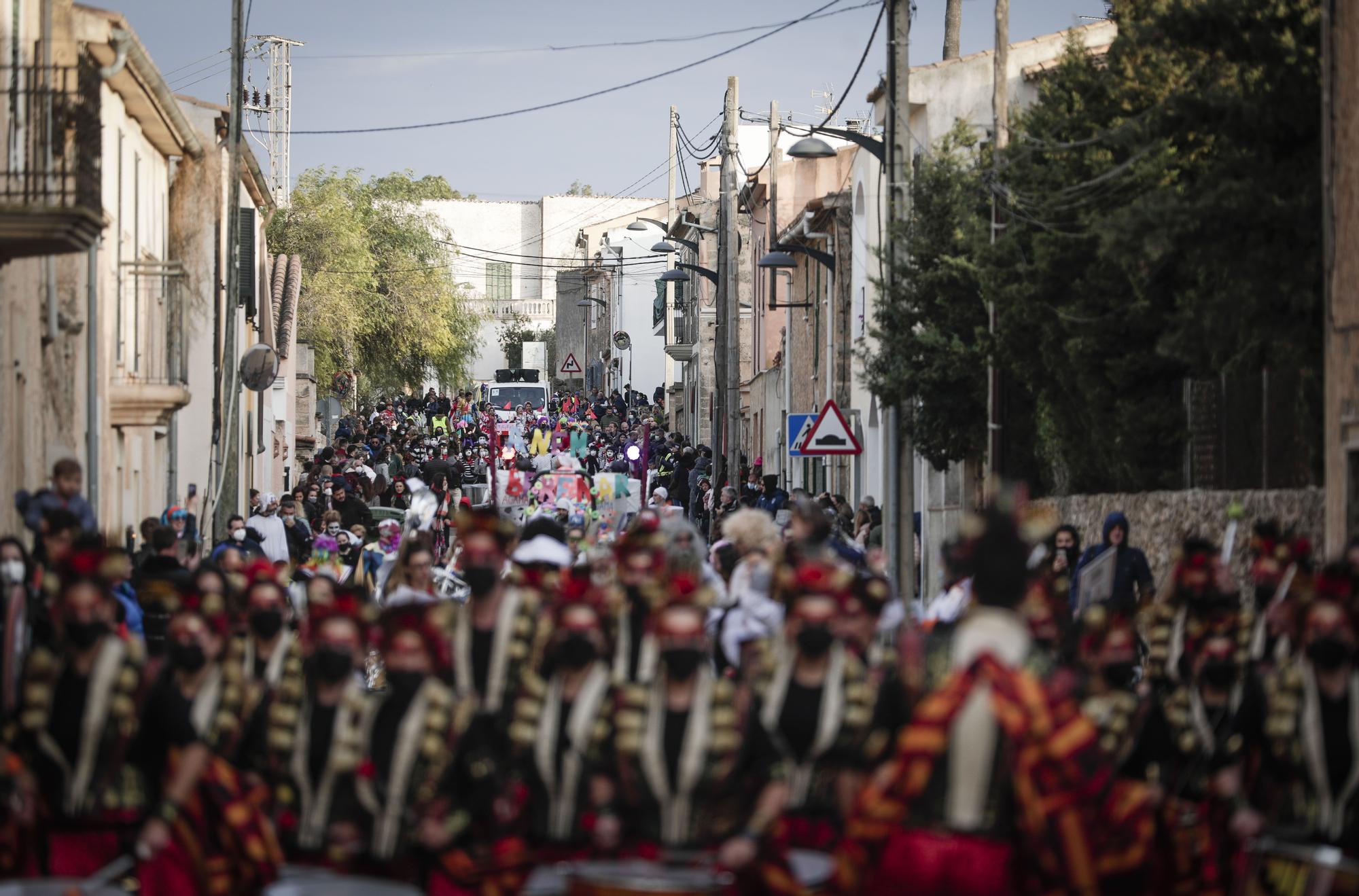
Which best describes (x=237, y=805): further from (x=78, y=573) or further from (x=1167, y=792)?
(x=1167, y=792)

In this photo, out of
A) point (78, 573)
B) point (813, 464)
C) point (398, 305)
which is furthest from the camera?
point (398, 305)

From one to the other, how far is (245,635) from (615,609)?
175 cm

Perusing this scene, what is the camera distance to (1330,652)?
790 centimetres

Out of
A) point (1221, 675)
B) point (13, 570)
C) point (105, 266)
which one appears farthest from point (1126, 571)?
point (105, 266)

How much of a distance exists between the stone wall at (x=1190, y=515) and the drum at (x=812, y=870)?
22.2ft

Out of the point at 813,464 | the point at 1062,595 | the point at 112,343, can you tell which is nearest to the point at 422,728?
the point at 1062,595

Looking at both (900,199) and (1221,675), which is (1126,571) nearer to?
(1221,675)

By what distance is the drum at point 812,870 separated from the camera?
7109mm

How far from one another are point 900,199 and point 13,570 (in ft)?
41.9

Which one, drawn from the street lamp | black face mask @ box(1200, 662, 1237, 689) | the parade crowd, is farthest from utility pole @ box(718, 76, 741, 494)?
black face mask @ box(1200, 662, 1237, 689)

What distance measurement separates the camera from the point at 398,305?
60969mm

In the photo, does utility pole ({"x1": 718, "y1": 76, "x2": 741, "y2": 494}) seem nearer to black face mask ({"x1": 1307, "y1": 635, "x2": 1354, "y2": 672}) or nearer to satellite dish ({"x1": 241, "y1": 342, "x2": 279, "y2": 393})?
satellite dish ({"x1": 241, "y1": 342, "x2": 279, "y2": 393})

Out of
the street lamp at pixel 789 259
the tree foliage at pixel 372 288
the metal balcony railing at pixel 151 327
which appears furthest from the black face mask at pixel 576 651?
the tree foliage at pixel 372 288

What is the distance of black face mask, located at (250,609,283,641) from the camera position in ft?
32.6
